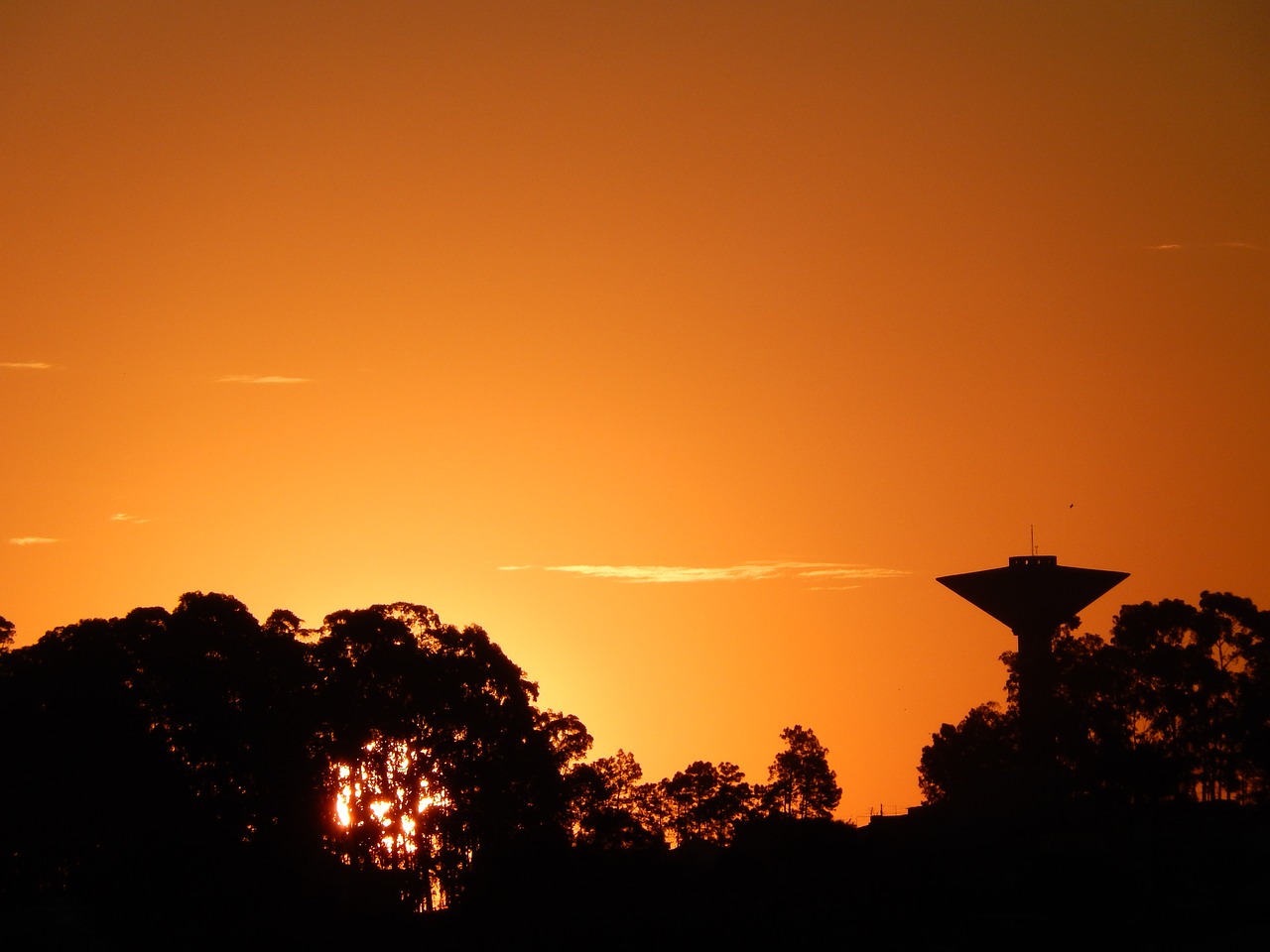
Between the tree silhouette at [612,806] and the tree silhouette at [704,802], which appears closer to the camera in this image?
the tree silhouette at [612,806]

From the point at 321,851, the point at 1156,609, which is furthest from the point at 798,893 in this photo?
the point at 1156,609

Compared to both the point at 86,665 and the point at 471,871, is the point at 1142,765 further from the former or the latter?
the point at 86,665

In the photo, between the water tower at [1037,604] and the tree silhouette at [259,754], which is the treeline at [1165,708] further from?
the tree silhouette at [259,754]

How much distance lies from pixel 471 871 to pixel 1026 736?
126ft

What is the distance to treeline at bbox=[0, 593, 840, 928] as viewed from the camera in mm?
64250

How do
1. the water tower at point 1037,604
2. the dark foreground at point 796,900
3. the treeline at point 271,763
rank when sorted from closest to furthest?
the dark foreground at point 796,900 → the treeline at point 271,763 → the water tower at point 1037,604

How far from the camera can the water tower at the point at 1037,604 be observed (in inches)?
3455

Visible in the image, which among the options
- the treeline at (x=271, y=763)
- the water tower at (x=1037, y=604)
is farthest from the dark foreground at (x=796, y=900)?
the water tower at (x=1037, y=604)

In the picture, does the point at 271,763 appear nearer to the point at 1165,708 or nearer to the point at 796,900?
the point at 796,900

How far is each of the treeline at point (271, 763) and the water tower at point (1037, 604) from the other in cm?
2760

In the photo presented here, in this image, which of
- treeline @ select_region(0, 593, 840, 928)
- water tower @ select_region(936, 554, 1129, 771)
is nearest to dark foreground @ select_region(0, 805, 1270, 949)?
treeline @ select_region(0, 593, 840, 928)

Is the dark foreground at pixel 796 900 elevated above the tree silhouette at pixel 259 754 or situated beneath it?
situated beneath

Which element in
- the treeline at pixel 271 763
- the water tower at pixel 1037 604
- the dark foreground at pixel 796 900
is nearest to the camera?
the dark foreground at pixel 796 900

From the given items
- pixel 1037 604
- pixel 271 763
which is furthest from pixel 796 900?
pixel 1037 604
